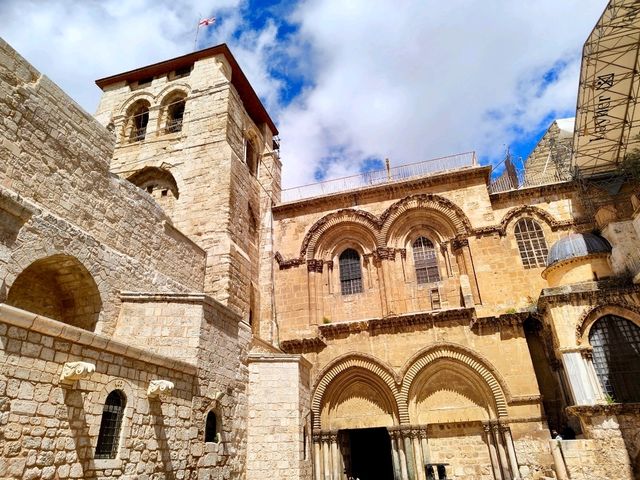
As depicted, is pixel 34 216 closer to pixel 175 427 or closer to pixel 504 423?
pixel 175 427

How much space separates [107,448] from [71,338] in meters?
1.76

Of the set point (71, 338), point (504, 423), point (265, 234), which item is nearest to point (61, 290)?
point (71, 338)

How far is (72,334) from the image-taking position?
5988 mm

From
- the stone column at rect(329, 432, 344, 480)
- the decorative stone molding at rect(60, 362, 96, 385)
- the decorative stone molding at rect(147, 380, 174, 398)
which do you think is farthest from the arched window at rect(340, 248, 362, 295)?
the decorative stone molding at rect(60, 362, 96, 385)

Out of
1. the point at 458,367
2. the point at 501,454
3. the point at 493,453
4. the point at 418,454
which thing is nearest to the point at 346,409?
the point at 418,454

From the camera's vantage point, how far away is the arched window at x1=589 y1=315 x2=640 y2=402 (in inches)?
420

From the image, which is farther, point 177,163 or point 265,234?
point 265,234

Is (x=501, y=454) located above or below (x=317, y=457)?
below

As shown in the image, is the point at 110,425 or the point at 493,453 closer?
the point at 110,425

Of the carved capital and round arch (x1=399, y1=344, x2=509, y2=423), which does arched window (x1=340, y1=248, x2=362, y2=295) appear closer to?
the carved capital

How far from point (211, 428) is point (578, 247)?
1087 centimetres

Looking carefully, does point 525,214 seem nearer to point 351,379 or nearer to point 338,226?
point 338,226

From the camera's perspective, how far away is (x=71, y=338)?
5.98 m

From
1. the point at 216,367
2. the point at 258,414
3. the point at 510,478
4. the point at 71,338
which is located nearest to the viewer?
the point at 71,338
